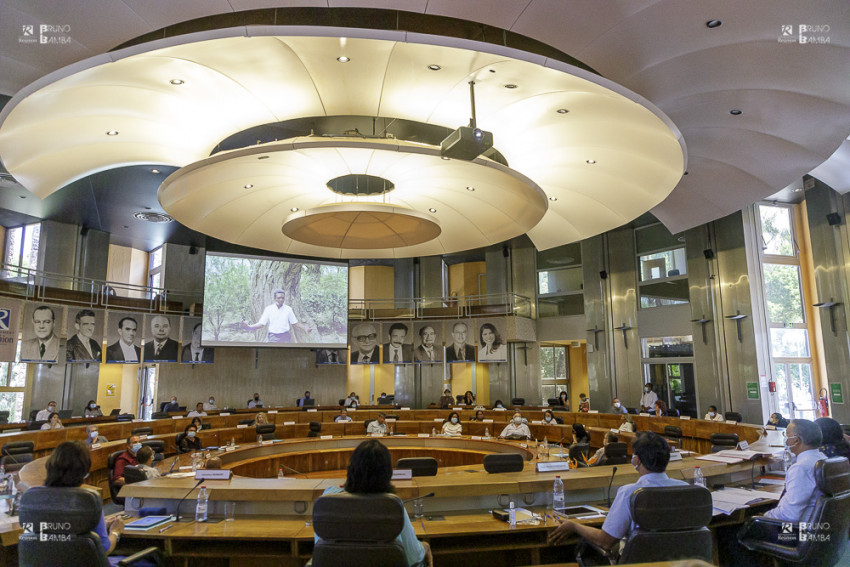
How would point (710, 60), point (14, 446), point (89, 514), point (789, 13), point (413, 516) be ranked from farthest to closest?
1. point (14, 446)
2. point (710, 60)
3. point (789, 13)
4. point (413, 516)
5. point (89, 514)

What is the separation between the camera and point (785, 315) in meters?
13.4

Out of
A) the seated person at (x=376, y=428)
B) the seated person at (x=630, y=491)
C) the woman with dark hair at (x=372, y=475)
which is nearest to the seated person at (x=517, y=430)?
the seated person at (x=376, y=428)

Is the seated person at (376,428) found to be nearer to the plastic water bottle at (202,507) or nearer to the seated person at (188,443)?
the seated person at (188,443)

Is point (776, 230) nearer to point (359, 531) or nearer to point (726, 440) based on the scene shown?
point (726, 440)

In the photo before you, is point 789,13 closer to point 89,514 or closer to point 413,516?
point 413,516

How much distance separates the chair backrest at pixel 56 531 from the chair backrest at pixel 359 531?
1.27 meters

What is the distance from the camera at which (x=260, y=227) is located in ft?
34.9

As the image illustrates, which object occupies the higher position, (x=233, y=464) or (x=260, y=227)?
(x=260, y=227)

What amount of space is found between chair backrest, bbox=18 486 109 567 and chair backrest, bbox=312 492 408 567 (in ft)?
4.16

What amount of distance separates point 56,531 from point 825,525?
4376mm

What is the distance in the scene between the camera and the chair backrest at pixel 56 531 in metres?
2.63

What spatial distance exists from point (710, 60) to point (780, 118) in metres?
2.16

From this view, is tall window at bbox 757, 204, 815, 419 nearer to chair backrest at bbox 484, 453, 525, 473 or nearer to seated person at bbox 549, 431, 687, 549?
chair backrest at bbox 484, 453, 525, 473

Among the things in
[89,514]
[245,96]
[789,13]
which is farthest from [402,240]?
[89,514]
